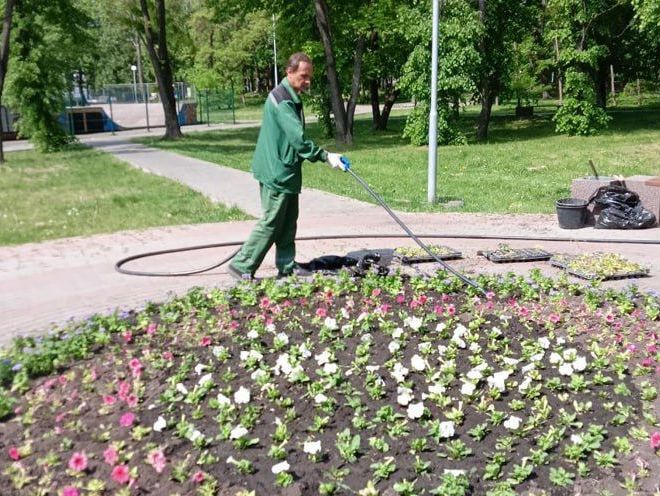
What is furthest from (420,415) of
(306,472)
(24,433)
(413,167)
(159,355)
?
(413,167)

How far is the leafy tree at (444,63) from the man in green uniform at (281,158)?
16.2 metres

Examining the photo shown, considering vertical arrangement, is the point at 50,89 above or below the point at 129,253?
above

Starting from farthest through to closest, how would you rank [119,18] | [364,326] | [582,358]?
[119,18] → [364,326] → [582,358]

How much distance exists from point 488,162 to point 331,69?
7.70 metres

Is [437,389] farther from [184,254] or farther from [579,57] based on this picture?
[579,57]

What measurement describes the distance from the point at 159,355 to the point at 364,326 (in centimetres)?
144

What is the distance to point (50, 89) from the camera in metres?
23.8

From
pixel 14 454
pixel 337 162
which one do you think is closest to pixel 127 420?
pixel 14 454

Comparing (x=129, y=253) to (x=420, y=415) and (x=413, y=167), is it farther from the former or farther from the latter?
(x=413, y=167)

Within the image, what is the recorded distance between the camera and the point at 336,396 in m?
4.17

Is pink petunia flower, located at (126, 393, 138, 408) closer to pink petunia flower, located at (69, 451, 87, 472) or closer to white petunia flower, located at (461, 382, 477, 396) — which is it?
pink petunia flower, located at (69, 451, 87, 472)

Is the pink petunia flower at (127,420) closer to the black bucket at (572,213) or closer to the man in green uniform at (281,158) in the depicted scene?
the man in green uniform at (281,158)

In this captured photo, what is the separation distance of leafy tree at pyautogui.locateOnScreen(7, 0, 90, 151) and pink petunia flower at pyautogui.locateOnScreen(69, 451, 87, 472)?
21804mm

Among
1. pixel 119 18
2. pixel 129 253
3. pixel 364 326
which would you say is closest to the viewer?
pixel 364 326
